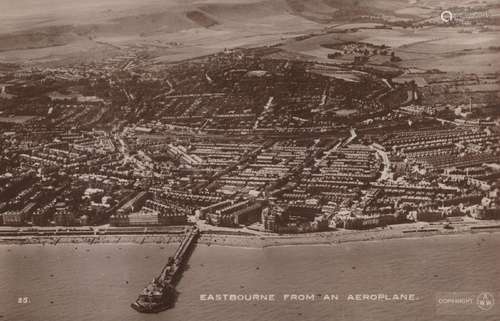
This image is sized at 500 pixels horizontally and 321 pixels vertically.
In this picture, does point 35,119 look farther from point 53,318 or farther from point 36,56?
point 53,318

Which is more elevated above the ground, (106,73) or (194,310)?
(106,73)

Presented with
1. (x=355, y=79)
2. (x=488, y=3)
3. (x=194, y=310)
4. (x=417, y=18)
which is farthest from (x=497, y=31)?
(x=194, y=310)

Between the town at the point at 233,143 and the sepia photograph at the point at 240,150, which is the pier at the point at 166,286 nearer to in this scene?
the sepia photograph at the point at 240,150

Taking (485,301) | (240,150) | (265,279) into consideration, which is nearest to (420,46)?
(240,150)

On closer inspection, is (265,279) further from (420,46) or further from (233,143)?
(420,46)

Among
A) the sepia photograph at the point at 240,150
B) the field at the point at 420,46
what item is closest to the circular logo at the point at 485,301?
the sepia photograph at the point at 240,150
